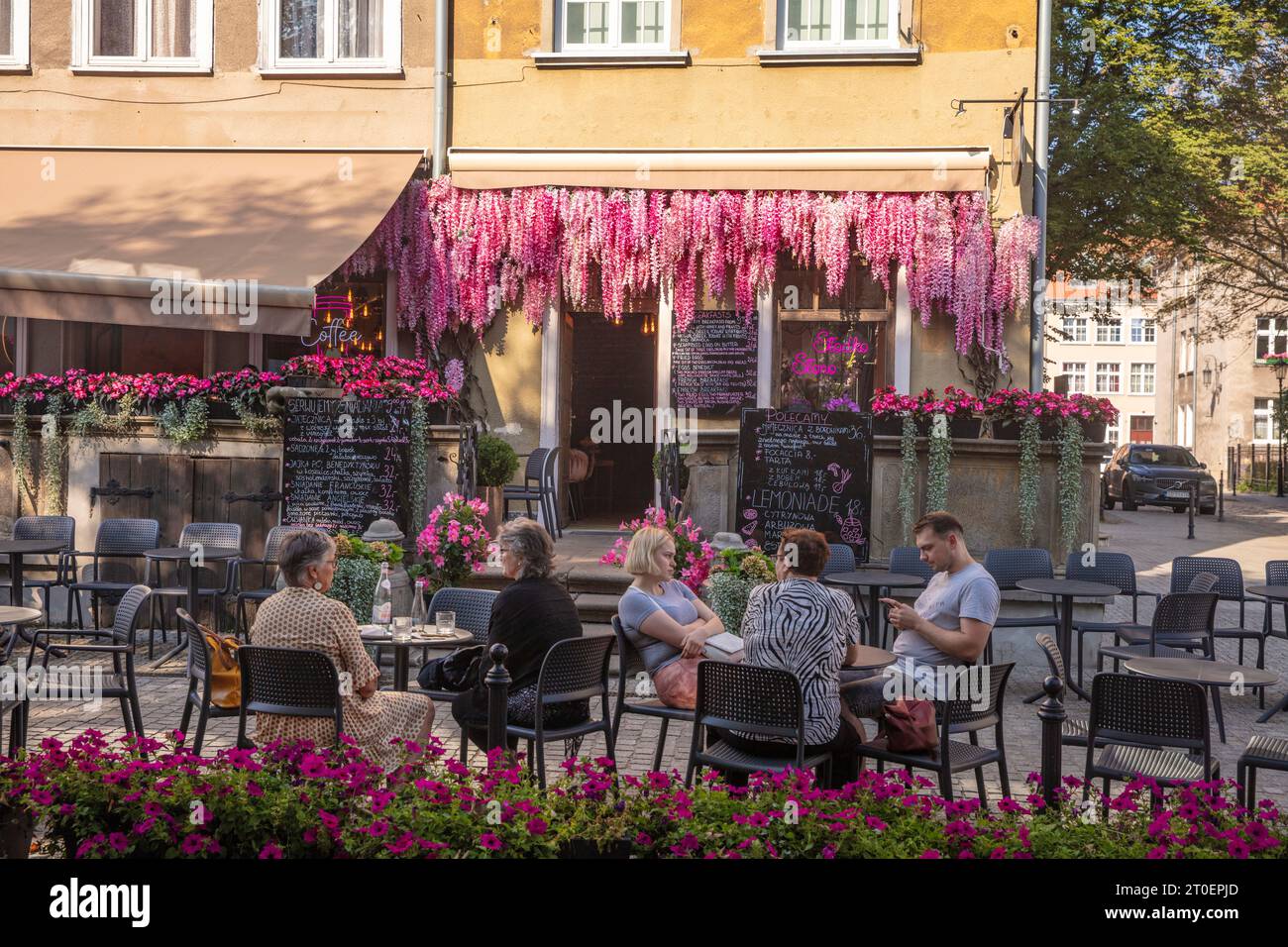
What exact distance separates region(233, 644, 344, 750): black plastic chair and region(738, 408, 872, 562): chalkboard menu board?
5535mm

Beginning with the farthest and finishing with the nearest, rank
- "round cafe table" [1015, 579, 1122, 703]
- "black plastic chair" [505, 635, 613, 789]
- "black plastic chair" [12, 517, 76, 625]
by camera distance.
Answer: "black plastic chair" [12, 517, 76, 625] < "round cafe table" [1015, 579, 1122, 703] < "black plastic chair" [505, 635, 613, 789]

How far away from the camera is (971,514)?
33.6ft

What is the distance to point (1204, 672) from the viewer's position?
595cm

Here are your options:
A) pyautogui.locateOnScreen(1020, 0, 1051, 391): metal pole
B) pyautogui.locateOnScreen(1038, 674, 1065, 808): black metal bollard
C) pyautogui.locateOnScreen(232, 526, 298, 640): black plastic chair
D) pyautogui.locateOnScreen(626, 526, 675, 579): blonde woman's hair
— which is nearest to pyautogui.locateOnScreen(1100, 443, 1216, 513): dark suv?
pyautogui.locateOnScreen(1020, 0, 1051, 391): metal pole

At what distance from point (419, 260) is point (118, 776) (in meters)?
9.65

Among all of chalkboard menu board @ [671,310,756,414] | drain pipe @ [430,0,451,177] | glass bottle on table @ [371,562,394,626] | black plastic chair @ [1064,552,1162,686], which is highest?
drain pipe @ [430,0,451,177]

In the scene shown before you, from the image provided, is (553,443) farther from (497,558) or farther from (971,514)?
(971,514)

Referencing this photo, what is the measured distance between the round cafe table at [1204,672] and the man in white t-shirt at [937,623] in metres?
0.75

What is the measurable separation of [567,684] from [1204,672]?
2880mm

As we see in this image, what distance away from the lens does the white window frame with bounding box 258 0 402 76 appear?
42.9 ft

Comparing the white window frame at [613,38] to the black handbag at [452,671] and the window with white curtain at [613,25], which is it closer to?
the window with white curtain at [613,25]

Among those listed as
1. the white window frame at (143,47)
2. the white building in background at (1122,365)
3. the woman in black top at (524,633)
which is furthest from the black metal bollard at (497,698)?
the white building in background at (1122,365)

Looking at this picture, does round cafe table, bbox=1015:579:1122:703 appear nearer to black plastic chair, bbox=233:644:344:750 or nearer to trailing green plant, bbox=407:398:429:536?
trailing green plant, bbox=407:398:429:536
